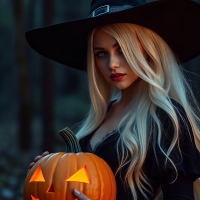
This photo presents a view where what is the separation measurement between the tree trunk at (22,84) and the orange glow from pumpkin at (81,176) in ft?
32.6

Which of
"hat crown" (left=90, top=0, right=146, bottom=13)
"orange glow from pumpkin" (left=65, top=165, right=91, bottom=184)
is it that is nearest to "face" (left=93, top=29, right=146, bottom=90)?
"hat crown" (left=90, top=0, right=146, bottom=13)

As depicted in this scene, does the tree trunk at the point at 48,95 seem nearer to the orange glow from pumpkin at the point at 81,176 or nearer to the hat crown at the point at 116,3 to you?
the hat crown at the point at 116,3

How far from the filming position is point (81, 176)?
10.4 feet

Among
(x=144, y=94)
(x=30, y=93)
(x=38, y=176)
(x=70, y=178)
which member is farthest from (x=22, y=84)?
(x=70, y=178)

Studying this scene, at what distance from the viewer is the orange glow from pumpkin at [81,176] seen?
124 inches

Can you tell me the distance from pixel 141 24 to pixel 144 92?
399mm

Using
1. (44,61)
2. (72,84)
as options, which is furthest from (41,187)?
(72,84)

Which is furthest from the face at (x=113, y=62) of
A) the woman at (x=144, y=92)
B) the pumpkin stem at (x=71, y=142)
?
the pumpkin stem at (x=71, y=142)

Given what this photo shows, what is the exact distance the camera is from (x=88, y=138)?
372 centimetres

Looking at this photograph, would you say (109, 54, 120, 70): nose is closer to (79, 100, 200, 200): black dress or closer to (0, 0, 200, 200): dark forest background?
(79, 100, 200, 200): black dress

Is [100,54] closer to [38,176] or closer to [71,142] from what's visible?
[71,142]

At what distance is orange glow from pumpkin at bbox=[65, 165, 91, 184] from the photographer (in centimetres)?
315

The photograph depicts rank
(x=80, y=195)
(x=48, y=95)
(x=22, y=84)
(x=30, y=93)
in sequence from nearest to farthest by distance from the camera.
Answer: (x=80, y=195), (x=22, y=84), (x=48, y=95), (x=30, y=93)

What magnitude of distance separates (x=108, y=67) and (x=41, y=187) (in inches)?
31.5
